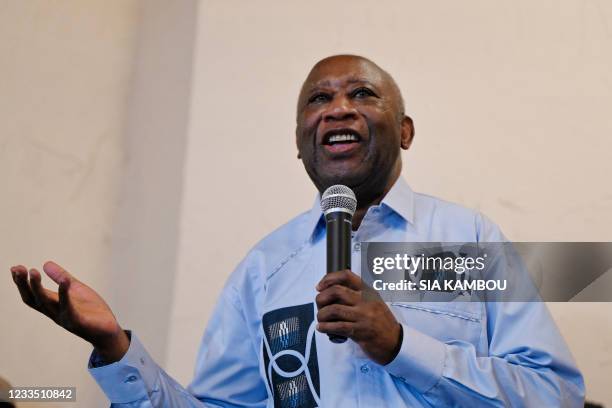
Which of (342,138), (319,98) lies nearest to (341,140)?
(342,138)

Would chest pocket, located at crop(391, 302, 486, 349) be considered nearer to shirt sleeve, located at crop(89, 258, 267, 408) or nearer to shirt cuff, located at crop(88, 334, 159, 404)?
shirt sleeve, located at crop(89, 258, 267, 408)

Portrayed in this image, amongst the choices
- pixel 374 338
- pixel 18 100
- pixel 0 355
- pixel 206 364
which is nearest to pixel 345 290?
pixel 374 338

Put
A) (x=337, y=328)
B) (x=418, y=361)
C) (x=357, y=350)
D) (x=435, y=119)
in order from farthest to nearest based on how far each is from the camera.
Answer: (x=435, y=119)
(x=357, y=350)
(x=418, y=361)
(x=337, y=328)

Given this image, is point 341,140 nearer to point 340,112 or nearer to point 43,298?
point 340,112

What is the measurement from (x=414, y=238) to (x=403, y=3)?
1014 mm

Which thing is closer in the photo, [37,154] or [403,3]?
[37,154]

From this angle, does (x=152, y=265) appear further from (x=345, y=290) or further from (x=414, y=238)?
(x=345, y=290)

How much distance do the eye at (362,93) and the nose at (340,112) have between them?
0.04 meters

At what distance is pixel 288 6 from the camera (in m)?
2.45

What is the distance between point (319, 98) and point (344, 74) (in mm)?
77

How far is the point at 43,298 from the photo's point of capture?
48.7 inches

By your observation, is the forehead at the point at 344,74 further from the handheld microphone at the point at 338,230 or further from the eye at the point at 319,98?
the handheld microphone at the point at 338,230

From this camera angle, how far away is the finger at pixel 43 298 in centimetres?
121

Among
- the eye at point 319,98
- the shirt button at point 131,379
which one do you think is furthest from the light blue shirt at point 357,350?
the eye at point 319,98
